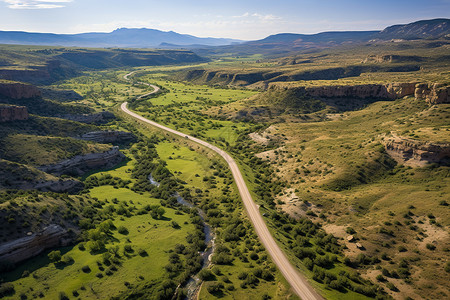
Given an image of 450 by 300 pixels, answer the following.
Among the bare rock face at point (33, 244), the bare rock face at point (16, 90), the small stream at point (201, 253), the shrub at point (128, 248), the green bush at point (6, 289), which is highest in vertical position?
the bare rock face at point (16, 90)

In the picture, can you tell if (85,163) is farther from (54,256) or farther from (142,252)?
(142,252)

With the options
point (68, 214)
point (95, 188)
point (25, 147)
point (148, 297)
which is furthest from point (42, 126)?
point (148, 297)

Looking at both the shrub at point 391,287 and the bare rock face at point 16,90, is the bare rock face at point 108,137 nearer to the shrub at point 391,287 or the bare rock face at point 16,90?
the bare rock face at point 16,90

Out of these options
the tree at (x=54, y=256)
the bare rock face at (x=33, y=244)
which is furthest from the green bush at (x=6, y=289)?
the tree at (x=54, y=256)

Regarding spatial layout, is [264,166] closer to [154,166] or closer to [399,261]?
[154,166]

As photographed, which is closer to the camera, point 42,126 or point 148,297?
point 148,297

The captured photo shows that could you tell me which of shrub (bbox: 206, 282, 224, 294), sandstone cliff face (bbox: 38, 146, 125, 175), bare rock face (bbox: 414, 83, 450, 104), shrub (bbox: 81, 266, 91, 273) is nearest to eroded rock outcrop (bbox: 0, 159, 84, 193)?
sandstone cliff face (bbox: 38, 146, 125, 175)
